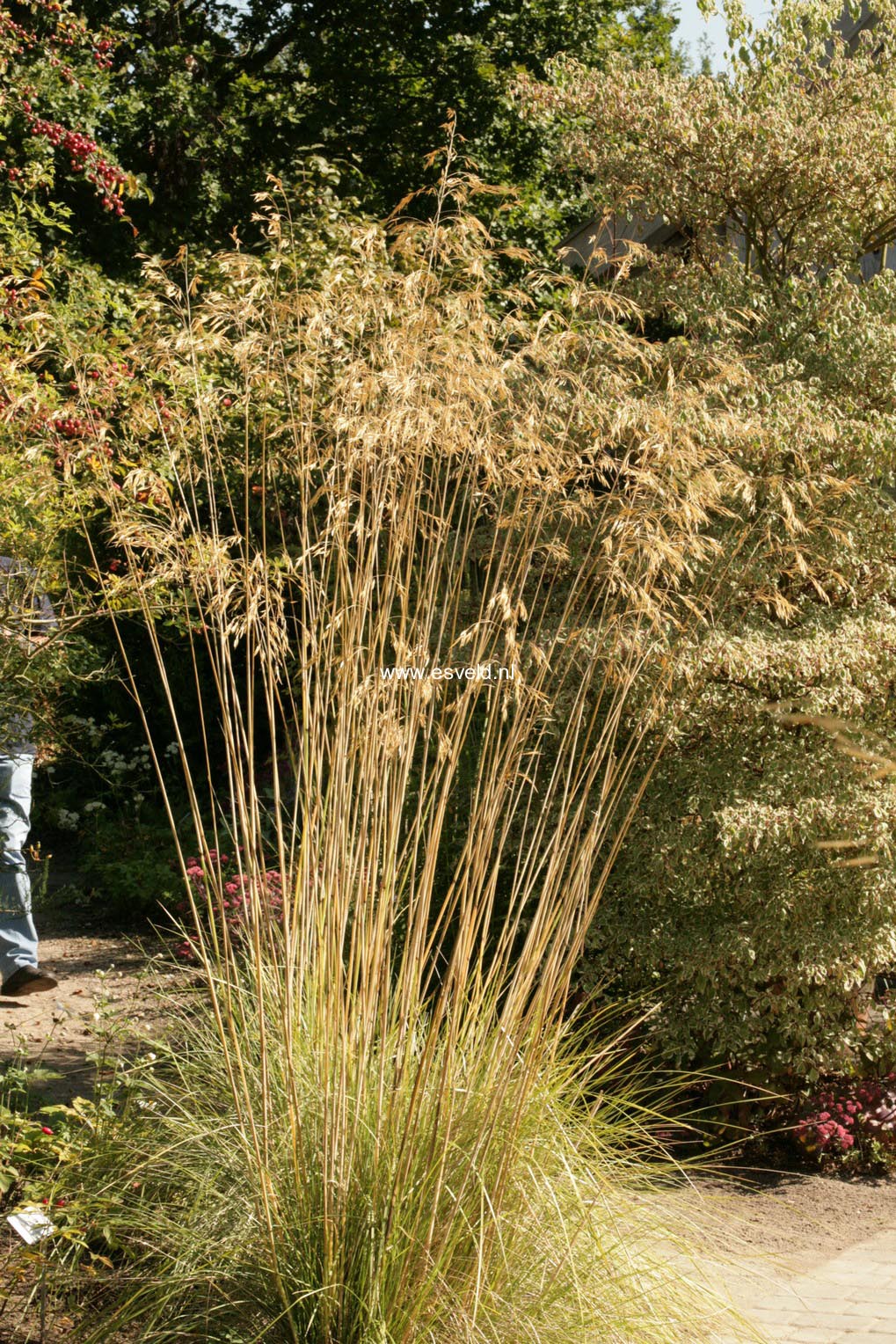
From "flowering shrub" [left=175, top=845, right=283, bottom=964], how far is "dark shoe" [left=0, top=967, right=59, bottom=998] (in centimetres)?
58

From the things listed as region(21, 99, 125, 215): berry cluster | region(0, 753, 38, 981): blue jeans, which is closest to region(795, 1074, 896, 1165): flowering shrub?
region(0, 753, 38, 981): blue jeans

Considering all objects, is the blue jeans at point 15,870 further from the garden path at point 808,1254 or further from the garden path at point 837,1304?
the garden path at point 837,1304

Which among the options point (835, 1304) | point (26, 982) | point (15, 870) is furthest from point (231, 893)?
point (835, 1304)

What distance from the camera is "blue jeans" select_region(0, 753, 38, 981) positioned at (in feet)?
15.7

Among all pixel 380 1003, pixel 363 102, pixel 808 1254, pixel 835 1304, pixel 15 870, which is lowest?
pixel 808 1254

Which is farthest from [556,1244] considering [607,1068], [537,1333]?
[607,1068]

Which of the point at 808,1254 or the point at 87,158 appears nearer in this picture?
the point at 808,1254

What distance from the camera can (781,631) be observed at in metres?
4.45

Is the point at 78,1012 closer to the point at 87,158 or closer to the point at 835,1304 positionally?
the point at 835,1304

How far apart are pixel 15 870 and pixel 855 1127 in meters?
3.38

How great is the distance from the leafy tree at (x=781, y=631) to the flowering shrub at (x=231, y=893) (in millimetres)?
1327

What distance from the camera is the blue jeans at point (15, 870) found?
4.78m

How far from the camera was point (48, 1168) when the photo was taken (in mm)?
3080

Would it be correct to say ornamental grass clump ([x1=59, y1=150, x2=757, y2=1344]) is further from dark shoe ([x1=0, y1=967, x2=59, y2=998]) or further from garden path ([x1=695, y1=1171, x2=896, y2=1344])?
dark shoe ([x1=0, y1=967, x2=59, y2=998])
